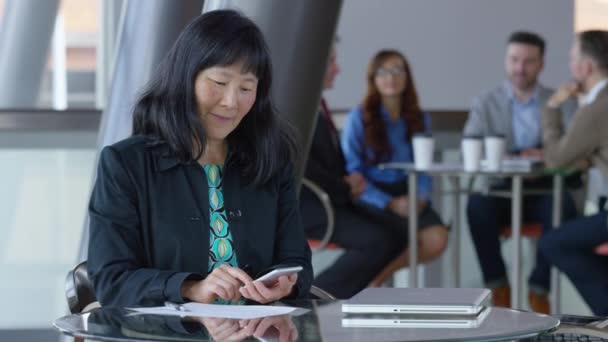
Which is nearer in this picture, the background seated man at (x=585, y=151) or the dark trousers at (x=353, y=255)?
the background seated man at (x=585, y=151)

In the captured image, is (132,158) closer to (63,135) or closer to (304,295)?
(304,295)

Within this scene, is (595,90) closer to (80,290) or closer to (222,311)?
(80,290)

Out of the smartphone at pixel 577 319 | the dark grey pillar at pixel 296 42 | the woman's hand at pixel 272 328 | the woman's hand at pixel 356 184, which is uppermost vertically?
the dark grey pillar at pixel 296 42

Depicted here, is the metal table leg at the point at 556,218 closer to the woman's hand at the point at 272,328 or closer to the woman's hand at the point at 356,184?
the woman's hand at the point at 356,184

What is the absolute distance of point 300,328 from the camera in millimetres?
1752

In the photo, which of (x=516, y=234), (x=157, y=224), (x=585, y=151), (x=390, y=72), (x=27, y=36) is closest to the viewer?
(x=157, y=224)

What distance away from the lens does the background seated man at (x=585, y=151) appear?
16.2ft

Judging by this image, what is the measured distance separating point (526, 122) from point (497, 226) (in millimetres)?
502

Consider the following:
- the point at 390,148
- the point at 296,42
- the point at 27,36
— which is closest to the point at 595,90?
the point at 390,148

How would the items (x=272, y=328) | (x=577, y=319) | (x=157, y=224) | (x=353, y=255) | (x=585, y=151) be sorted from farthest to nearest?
(x=353, y=255) < (x=585, y=151) < (x=577, y=319) < (x=157, y=224) < (x=272, y=328)

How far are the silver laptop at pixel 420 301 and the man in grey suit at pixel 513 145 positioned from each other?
3.75 metres

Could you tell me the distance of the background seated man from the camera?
493 cm

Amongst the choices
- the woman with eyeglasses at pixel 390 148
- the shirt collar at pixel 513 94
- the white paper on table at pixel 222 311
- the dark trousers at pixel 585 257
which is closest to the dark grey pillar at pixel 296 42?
the white paper on table at pixel 222 311

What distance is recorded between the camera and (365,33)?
887cm
